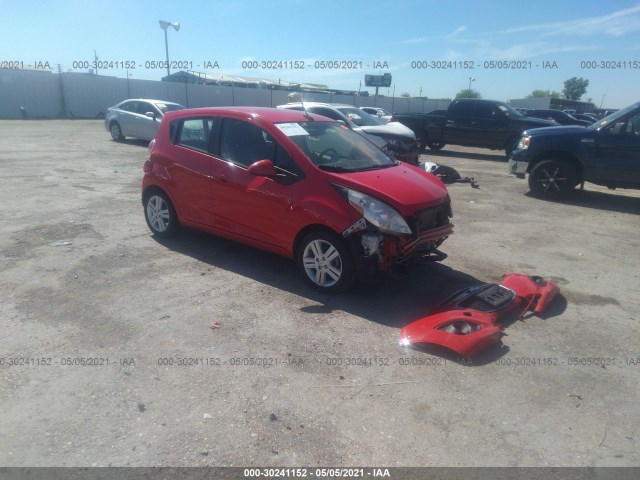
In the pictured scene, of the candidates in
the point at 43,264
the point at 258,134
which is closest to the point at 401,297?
the point at 258,134

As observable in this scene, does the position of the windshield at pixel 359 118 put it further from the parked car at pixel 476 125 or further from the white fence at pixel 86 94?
the white fence at pixel 86 94

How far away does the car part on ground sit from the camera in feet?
13.0

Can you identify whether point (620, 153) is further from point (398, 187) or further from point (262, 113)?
point (262, 113)

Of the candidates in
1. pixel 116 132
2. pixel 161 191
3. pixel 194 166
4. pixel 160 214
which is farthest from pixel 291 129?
pixel 116 132

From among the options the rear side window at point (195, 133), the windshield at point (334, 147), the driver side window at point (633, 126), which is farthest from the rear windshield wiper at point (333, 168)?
the driver side window at point (633, 126)

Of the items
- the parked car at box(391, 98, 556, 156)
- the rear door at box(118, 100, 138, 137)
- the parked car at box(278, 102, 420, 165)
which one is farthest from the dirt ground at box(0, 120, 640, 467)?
the rear door at box(118, 100, 138, 137)

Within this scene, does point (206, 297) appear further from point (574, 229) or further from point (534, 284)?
point (574, 229)

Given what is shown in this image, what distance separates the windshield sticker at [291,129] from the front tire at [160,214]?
1.99m

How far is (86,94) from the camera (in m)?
31.8

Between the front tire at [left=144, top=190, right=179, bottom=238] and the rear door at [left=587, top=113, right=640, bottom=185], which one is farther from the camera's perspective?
the rear door at [left=587, top=113, right=640, bottom=185]

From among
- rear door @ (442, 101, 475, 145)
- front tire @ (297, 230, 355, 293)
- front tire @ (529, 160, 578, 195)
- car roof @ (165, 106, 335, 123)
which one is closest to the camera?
front tire @ (297, 230, 355, 293)

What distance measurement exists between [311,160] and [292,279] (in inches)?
53.2

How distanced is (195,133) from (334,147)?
1.82 m

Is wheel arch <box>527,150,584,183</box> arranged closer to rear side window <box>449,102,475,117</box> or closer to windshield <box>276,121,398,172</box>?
windshield <box>276,121,398,172</box>
